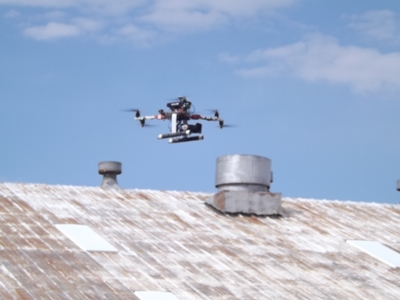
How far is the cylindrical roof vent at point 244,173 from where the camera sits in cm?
3359

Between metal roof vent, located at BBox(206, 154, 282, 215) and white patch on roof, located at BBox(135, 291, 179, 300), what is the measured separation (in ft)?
28.0

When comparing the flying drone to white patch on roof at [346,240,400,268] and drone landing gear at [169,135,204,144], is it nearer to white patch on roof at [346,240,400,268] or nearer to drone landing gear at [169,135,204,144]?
drone landing gear at [169,135,204,144]

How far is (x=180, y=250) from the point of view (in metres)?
27.7


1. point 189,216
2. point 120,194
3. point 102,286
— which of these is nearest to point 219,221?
point 189,216

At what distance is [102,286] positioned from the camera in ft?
77.7

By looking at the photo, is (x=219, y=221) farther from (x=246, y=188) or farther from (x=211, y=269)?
(x=211, y=269)

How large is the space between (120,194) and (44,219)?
480 cm

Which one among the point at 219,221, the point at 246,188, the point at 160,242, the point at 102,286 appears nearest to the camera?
the point at 102,286

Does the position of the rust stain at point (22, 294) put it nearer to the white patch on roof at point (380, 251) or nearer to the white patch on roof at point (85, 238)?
the white patch on roof at point (85, 238)

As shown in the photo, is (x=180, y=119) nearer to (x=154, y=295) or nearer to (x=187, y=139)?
(x=187, y=139)

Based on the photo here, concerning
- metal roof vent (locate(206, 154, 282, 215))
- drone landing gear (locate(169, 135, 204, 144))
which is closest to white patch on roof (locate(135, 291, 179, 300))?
metal roof vent (locate(206, 154, 282, 215))

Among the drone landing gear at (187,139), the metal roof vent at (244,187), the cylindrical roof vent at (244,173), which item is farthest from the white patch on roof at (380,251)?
the drone landing gear at (187,139)

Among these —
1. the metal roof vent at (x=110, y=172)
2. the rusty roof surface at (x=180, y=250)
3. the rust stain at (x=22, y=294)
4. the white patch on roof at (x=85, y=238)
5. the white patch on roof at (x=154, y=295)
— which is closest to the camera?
the rust stain at (x=22, y=294)

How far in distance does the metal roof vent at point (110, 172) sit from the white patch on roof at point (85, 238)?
5283 millimetres
